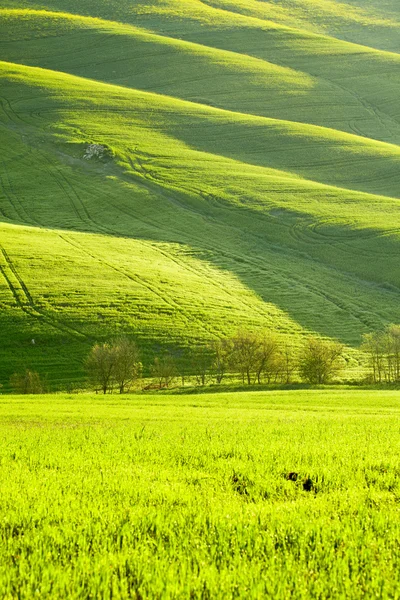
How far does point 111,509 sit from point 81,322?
7393 cm

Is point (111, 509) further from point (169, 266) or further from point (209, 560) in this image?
point (169, 266)

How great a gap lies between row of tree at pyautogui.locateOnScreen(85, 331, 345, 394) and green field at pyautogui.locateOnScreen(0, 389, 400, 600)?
49.9 m

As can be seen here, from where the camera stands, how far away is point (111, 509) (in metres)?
7.82

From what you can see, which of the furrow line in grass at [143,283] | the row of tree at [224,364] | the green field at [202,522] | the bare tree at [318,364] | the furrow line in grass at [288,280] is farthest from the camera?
the furrow line in grass at [288,280]

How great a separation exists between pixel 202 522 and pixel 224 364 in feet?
207

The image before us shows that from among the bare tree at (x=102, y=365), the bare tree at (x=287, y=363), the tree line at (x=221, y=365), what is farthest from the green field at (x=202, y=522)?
the bare tree at (x=287, y=363)

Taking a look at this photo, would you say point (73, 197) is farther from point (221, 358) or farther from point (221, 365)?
point (221, 365)

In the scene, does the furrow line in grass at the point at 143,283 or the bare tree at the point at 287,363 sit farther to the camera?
the furrow line in grass at the point at 143,283

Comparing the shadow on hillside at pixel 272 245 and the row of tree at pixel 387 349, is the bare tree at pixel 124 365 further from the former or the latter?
the shadow on hillside at pixel 272 245

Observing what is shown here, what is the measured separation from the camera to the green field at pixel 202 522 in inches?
226

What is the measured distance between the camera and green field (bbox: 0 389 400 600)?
5.75 m

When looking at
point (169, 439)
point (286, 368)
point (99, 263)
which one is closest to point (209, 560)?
point (169, 439)

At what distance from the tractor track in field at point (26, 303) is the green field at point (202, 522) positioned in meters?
66.6

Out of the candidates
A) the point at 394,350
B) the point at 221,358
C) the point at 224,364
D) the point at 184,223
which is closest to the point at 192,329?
the point at 221,358
